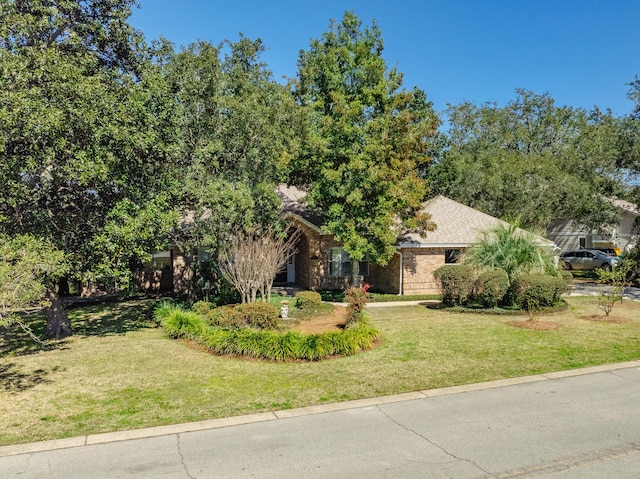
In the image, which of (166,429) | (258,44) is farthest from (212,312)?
(258,44)

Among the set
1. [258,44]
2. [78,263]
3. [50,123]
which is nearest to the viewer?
[50,123]

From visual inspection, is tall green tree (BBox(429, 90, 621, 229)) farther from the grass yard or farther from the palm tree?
the grass yard

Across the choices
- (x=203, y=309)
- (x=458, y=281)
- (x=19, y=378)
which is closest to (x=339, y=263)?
(x=458, y=281)

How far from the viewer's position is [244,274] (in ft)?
53.2

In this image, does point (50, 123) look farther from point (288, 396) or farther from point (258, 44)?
point (258, 44)

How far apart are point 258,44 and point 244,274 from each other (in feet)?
32.9

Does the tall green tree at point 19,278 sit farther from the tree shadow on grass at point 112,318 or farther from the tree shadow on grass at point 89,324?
the tree shadow on grass at point 112,318

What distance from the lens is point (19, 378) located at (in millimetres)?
9930

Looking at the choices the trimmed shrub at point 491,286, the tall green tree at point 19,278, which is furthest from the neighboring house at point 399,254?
the tall green tree at point 19,278

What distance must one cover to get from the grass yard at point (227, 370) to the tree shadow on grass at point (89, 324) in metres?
0.12

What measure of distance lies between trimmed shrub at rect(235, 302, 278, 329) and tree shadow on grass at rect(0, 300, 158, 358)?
178 inches

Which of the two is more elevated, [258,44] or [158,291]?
[258,44]

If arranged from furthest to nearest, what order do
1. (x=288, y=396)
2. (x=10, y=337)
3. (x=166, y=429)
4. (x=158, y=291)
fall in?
(x=158, y=291) < (x=10, y=337) < (x=288, y=396) < (x=166, y=429)

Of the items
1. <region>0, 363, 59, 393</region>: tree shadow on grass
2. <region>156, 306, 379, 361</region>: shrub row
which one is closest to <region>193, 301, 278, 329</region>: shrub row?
<region>156, 306, 379, 361</region>: shrub row
